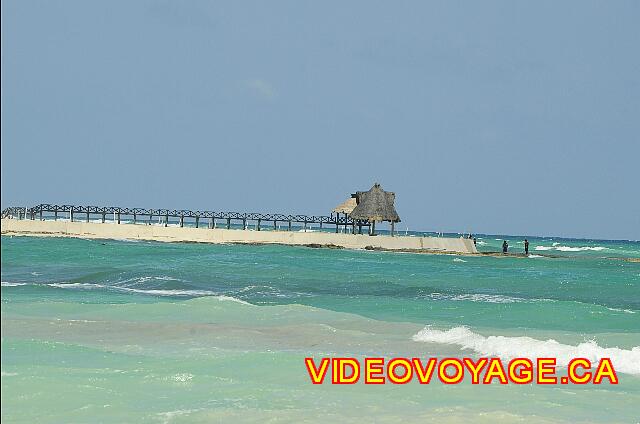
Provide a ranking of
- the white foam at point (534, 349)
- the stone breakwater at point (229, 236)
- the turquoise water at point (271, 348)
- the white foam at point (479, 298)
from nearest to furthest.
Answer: the turquoise water at point (271, 348) < the white foam at point (534, 349) < the white foam at point (479, 298) < the stone breakwater at point (229, 236)

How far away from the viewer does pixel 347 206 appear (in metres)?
73.8

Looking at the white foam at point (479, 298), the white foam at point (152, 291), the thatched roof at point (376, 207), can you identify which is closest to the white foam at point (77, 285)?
the white foam at point (152, 291)

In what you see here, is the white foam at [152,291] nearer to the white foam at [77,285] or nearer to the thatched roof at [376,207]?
the white foam at [77,285]

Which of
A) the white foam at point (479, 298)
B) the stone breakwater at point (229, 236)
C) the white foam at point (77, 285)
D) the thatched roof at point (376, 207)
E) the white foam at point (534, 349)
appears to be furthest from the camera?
the thatched roof at point (376, 207)

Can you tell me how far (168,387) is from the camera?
853 centimetres

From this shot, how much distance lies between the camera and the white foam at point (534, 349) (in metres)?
11.3

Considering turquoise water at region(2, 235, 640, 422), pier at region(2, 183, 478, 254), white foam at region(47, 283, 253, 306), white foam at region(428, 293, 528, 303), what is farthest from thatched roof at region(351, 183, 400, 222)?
white foam at region(47, 283, 253, 306)

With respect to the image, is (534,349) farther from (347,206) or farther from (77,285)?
(347,206)

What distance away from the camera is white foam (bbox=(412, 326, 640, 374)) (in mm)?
11344

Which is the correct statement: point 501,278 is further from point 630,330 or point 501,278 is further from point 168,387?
point 168,387

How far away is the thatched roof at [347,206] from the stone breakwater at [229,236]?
5.45 m

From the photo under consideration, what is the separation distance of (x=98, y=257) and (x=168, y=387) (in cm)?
3336

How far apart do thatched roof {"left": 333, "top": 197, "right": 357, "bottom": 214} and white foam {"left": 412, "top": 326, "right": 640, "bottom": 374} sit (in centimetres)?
6009

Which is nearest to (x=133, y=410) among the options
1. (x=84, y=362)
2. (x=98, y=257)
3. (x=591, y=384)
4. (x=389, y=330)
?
(x=84, y=362)
